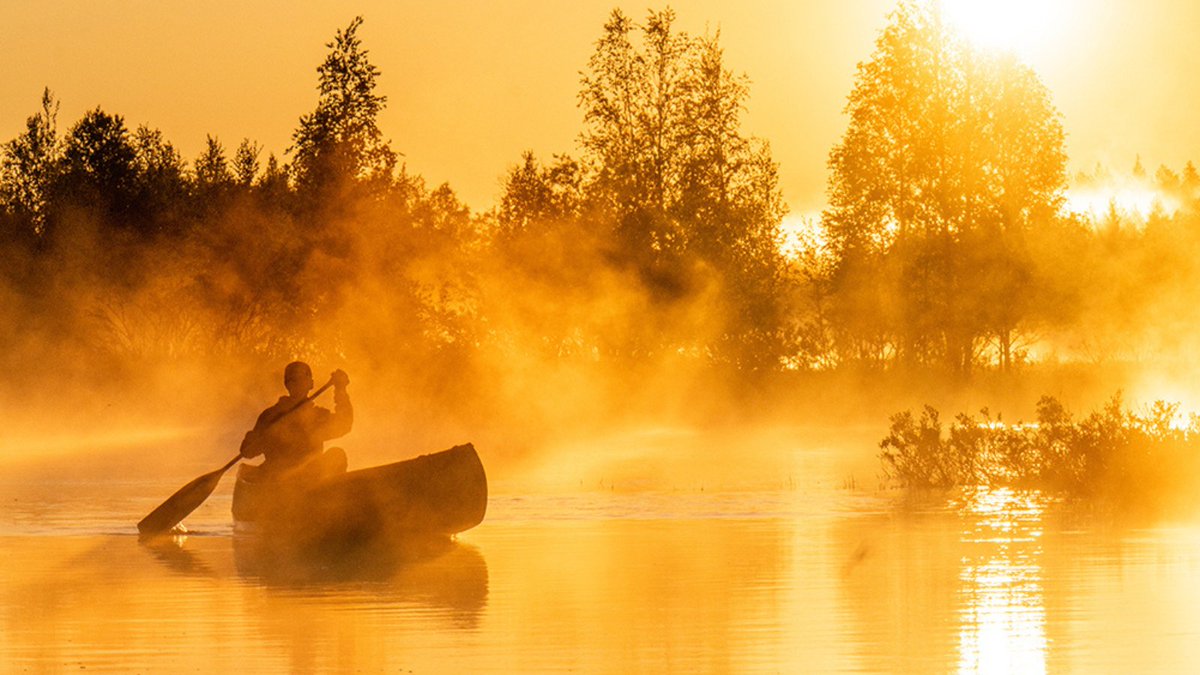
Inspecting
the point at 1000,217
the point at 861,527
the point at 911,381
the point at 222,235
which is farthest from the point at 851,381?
the point at 861,527

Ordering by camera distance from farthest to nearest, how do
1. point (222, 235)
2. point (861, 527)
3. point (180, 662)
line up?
point (222, 235) → point (861, 527) → point (180, 662)

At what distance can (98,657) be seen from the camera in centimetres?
1389

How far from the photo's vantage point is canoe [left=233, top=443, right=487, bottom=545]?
22688mm

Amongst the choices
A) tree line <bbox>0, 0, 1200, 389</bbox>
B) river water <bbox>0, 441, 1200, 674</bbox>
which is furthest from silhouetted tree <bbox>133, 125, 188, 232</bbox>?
river water <bbox>0, 441, 1200, 674</bbox>

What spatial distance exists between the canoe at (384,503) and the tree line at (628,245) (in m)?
39.1

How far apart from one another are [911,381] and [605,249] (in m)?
10.7

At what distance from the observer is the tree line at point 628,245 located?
206 ft

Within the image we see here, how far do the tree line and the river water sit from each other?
35221 millimetres

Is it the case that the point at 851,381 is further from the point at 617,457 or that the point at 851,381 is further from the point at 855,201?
the point at 617,457

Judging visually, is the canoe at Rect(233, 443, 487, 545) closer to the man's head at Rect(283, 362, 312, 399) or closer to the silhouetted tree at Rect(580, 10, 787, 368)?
the man's head at Rect(283, 362, 312, 399)

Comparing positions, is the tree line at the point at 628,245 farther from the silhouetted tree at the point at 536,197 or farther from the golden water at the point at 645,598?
the golden water at the point at 645,598

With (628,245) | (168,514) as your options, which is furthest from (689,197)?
(168,514)

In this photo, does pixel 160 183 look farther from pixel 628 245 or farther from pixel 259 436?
pixel 259 436

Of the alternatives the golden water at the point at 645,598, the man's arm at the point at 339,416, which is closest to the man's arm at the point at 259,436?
the man's arm at the point at 339,416
